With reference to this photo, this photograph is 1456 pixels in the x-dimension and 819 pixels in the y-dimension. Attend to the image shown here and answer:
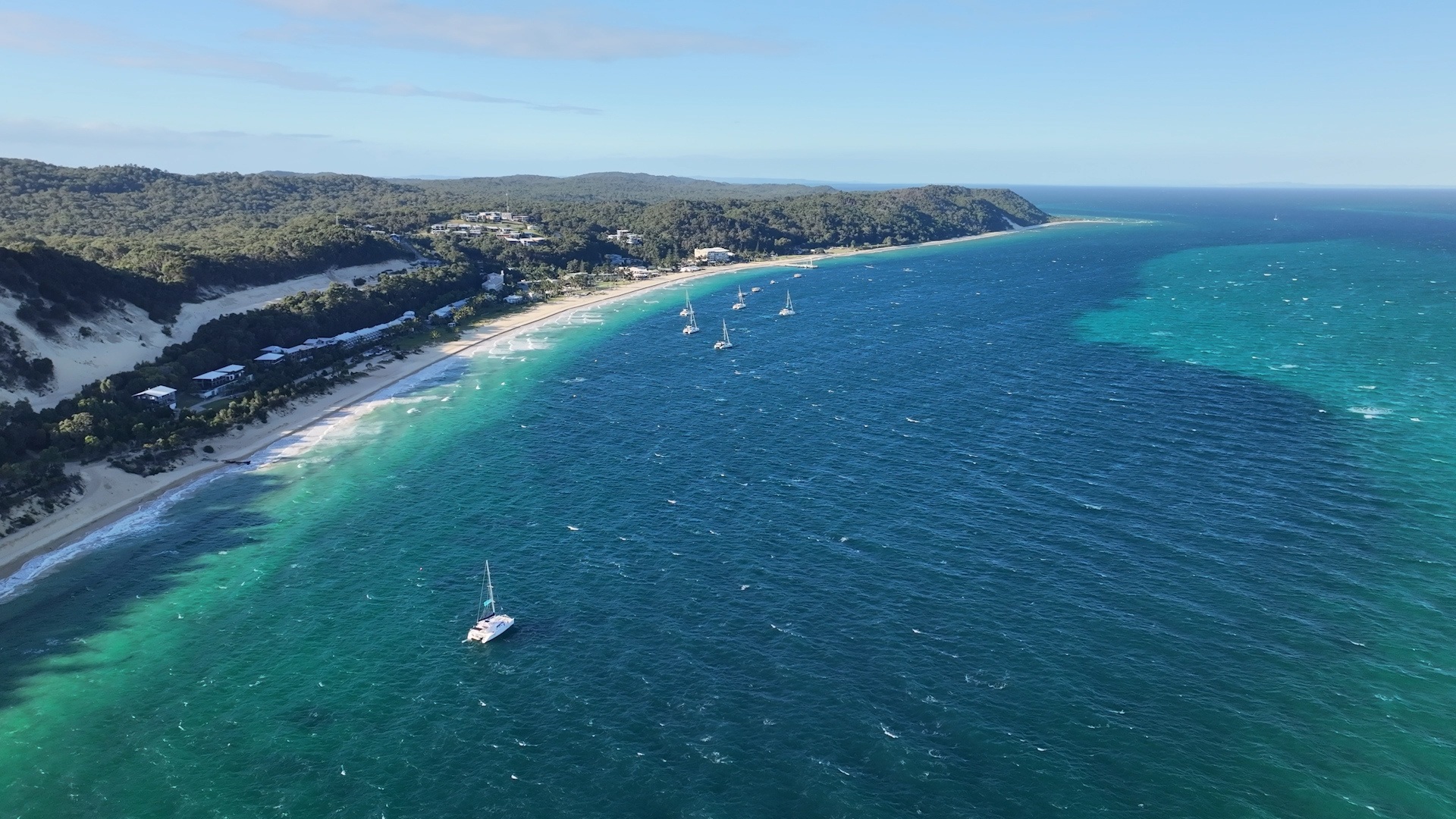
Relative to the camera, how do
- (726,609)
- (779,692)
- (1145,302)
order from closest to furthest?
(779,692) → (726,609) → (1145,302)

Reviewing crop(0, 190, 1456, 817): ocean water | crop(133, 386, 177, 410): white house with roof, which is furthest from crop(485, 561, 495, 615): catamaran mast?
crop(133, 386, 177, 410): white house with roof

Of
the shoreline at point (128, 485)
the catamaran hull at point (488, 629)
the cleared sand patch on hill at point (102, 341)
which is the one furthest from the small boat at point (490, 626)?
the cleared sand patch on hill at point (102, 341)

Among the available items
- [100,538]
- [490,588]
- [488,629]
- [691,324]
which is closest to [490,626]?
[488,629]

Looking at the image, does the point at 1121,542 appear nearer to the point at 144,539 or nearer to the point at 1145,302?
the point at 144,539

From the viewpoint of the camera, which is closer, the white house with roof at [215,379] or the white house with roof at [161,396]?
the white house with roof at [161,396]

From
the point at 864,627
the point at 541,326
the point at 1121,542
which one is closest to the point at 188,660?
the point at 864,627

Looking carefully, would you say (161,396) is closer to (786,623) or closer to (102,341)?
(102,341)

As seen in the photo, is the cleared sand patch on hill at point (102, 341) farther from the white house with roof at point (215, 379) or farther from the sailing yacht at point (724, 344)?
the sailing yacht at point (724, 344)
